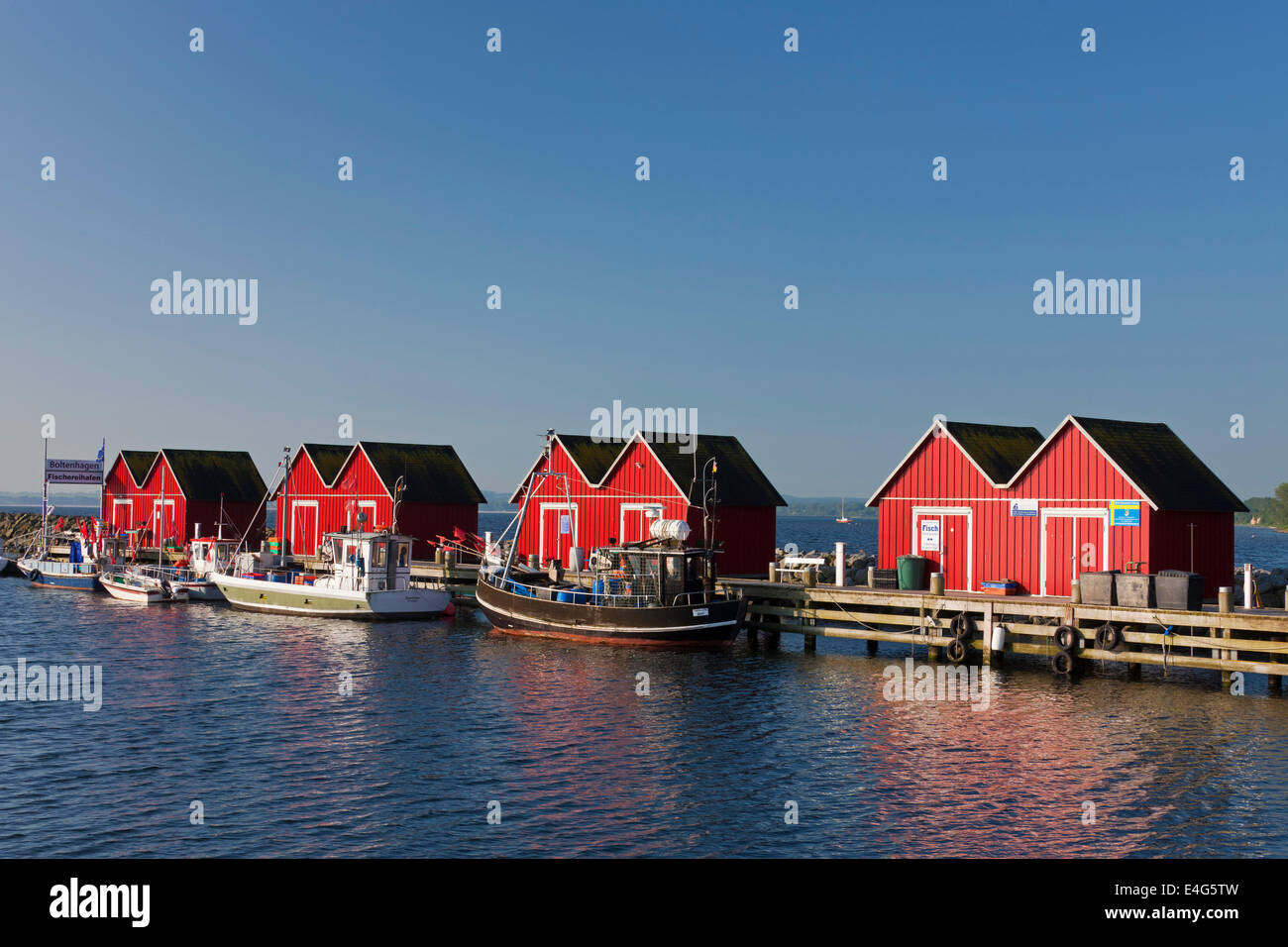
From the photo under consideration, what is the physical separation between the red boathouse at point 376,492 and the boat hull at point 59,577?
497 inches

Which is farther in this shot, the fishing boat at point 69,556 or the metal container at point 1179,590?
the fishing boat at point 69,556

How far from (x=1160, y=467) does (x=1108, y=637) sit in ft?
26.2

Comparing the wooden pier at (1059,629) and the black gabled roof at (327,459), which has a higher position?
the black gabled roof at (327,459)

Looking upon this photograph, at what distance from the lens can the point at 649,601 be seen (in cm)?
4141

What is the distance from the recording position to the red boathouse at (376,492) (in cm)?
6281

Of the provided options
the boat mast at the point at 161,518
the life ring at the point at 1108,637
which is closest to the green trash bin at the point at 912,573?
the life ring at the point at 1108,637

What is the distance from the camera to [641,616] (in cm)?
4097

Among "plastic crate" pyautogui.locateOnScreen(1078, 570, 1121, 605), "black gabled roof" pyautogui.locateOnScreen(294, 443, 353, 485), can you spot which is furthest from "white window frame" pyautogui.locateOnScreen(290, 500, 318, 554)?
"plastic crate" pyautogui.locateOnScreen(1078, 570, 1121, 605)

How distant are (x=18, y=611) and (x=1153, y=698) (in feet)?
173

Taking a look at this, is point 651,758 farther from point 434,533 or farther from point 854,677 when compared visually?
point 434,533

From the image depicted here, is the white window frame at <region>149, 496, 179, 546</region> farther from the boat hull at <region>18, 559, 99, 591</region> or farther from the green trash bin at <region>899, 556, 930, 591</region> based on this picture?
the green trash bin at <region>899, 556, 930, 591</region>

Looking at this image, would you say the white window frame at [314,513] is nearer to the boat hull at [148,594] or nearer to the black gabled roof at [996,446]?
the boat hull at [148,594]

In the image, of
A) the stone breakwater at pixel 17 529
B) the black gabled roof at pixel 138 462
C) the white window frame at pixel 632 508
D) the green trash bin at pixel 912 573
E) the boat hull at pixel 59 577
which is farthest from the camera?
the stone breakwater at pixel 17 529
